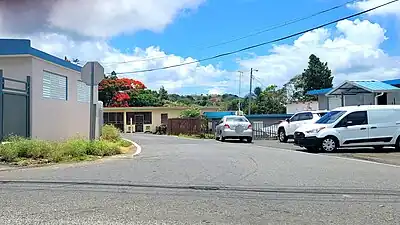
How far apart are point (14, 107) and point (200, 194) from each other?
1020 centimetres

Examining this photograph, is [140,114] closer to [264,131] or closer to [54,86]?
[264,131]

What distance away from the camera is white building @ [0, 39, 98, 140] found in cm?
1630

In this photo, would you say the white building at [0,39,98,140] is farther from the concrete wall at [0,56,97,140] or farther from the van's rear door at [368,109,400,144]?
the van's rear door at [368,109,400,144]

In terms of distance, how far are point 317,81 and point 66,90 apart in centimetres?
4562

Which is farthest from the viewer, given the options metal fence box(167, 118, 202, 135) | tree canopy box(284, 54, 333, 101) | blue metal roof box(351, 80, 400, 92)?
tree canopy box(284, 54, 333, 101)

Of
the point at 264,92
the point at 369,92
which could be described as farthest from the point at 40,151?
the point at 264,92

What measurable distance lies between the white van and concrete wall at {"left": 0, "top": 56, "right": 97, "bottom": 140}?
1009 centimetres

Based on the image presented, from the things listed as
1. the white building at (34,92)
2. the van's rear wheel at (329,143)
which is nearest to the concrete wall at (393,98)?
the van's rear wheel at (329,143)

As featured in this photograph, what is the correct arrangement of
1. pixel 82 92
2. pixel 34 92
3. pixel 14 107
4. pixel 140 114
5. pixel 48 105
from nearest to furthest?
pixel 14 107, pixel 34 92, pixel 48 105, pixel 82 92, pixel 140 114

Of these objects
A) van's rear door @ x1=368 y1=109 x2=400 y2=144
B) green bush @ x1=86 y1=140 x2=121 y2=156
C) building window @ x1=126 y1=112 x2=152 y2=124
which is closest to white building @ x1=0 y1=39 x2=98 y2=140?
green bush @ x1=86 y1=140 x2=121 y2=156

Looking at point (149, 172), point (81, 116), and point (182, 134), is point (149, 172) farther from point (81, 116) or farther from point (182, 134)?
point (182, 134)

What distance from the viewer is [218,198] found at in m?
7.99

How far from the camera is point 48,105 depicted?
18953 mm

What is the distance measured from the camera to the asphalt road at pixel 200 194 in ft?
21.9
